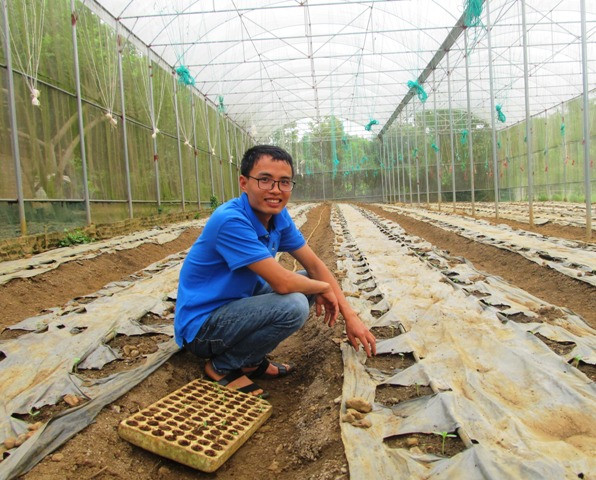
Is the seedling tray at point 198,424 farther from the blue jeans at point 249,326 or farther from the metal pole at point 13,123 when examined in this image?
the metal pole at point 13,123

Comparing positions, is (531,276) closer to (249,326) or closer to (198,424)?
(249,326)

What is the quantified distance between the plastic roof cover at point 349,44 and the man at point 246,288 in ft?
31.2

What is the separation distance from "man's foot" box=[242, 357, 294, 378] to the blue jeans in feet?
0.52

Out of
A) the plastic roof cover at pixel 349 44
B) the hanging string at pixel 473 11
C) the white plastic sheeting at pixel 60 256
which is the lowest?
the white plastic sheeting at pixel 60 256

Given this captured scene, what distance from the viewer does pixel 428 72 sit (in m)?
16.9

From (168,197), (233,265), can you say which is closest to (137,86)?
(168,197)

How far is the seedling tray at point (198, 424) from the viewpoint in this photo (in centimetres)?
193

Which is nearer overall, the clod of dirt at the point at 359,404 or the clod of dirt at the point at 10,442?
the clod of dirt at the point at 10,442

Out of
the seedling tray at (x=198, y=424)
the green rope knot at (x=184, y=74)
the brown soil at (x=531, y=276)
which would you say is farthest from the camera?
the green rope knot at (x=184, y=74)

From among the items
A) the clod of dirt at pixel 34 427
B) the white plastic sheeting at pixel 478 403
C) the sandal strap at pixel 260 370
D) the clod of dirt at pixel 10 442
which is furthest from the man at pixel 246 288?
the clod of dirt at pixel 10 442

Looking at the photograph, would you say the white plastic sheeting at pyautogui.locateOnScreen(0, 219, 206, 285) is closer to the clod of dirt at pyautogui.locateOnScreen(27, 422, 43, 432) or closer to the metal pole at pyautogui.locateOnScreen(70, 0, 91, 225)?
the metal pole at pyautogui.locateOnScreen(70, 0, 91, 225)

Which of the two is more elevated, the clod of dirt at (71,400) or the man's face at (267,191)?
the man's face at (267,191)

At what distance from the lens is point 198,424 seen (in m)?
2.12

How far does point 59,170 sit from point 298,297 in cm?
750
